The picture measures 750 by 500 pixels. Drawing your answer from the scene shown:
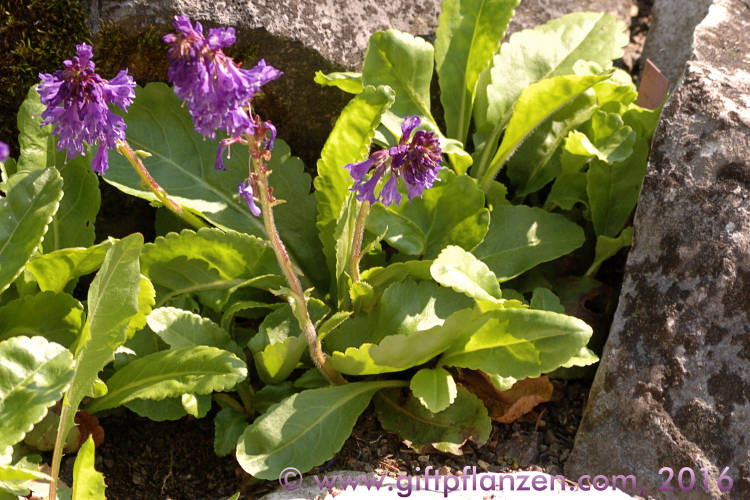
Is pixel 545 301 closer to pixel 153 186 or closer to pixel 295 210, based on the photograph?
pixel 295 210

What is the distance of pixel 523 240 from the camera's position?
2.64 m

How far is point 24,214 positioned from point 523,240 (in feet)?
4.78

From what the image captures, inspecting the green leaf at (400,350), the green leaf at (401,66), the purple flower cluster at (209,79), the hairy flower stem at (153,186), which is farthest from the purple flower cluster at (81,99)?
the green leaf at (401,66)

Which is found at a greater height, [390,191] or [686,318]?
[390,191]

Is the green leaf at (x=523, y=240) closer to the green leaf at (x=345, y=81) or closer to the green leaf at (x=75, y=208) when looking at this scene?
the green leaf at (x=345, y=81)

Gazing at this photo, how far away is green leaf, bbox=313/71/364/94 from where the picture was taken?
262 cm

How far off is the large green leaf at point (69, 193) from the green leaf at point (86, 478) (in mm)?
759

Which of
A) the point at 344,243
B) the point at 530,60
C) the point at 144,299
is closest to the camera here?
the point at 144,299

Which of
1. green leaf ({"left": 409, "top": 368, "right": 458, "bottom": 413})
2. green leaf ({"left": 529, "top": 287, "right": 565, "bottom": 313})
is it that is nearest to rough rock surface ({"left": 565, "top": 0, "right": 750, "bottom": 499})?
green leaf ({"left": 529, "top": 287, "right": 565, "bottom": 313})

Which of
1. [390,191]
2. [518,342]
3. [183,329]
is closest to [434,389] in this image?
[518,342]

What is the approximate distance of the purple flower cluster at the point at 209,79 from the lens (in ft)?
5.18

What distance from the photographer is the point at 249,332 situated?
2.52 metres

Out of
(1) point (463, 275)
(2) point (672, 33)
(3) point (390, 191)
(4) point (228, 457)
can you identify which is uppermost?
(2) point (672, 33)

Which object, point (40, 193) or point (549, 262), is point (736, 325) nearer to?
point (549, 262)
